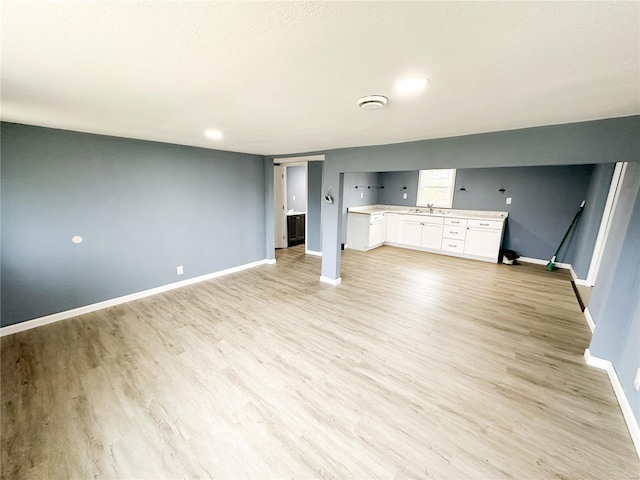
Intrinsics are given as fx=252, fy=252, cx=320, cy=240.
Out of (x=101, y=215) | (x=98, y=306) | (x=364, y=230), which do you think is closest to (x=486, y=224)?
(x=364, y=230)

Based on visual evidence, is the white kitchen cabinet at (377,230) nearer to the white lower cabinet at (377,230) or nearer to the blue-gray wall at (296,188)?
the white lower cabinet at (377,230)

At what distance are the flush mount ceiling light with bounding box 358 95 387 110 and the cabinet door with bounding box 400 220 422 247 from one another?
4.86m

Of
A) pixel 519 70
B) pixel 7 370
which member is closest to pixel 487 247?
pixel 519 70

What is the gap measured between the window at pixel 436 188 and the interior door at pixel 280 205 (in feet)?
11.3

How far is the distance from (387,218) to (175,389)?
567 cm

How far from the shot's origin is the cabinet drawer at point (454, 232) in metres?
5.48

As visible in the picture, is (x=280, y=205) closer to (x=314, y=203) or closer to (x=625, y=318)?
(x=314, y=203)

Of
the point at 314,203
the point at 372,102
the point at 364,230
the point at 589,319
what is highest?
the point at 372,102

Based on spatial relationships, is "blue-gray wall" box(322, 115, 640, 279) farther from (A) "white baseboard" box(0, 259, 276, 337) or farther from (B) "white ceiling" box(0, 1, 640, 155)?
(A) "white baseboard" box(0, 259, 276, 337)

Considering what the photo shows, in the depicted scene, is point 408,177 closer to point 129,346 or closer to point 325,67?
point 325,67

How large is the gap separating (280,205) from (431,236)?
12.0 ft

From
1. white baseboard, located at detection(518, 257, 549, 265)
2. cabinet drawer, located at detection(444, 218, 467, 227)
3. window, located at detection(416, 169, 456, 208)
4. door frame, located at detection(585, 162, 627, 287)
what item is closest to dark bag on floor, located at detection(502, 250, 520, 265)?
white baseboard, located at detection(518, 257, 549, 265)

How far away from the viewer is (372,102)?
5.22 ft

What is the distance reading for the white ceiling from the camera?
0.82 metres
